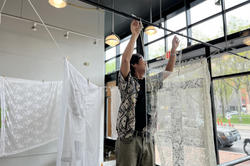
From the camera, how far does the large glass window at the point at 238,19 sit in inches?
116

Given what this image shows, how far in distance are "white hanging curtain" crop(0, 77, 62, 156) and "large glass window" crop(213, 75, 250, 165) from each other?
8.72 feet

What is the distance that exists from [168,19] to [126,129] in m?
4.11

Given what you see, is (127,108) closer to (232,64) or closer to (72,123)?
(72,123)

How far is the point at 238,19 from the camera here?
3055mm

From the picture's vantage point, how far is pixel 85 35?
12.5 ft

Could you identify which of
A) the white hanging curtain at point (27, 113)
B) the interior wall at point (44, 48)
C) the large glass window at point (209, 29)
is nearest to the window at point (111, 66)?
the interior wall at point (44, 48)

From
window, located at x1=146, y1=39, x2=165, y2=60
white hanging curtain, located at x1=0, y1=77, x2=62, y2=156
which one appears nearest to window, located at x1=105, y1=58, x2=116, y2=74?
window, located at x1=146, y1=39, x2=165, y2=60

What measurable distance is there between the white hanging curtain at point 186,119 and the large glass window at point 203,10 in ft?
8.70

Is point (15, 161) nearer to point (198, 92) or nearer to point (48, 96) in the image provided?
point (48, 96)

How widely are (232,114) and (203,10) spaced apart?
227 cm

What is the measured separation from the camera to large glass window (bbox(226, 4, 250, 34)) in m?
2.96

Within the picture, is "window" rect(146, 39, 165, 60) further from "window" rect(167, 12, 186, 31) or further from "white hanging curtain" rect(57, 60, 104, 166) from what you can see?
"white hanging curtain" rect(57, 60, 104, 166)

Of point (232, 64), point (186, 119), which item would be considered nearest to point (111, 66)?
point (232, 64)

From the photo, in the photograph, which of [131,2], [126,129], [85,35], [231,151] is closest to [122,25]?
[131,2]
